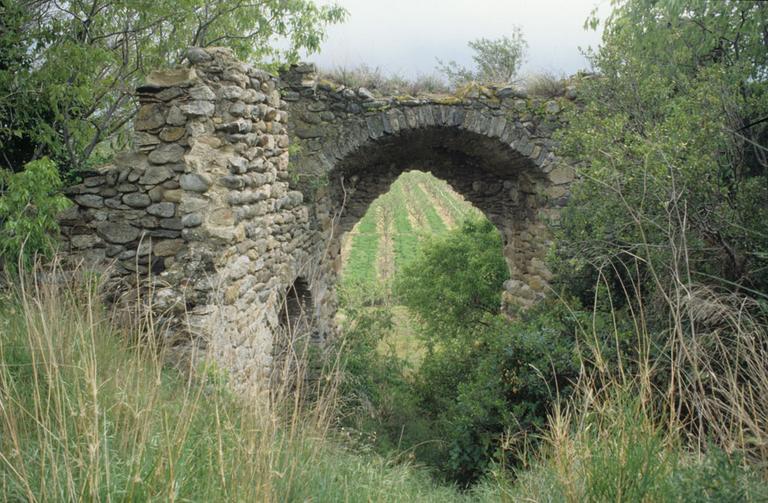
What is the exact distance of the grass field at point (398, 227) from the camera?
22128 mm

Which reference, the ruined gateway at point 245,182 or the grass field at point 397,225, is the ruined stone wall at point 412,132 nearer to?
the ruined gateway at point 245,182

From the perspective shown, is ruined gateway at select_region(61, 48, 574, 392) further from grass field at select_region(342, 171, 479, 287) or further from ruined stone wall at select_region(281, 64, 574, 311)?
grass field at select_region(342, 171, 479, 287)

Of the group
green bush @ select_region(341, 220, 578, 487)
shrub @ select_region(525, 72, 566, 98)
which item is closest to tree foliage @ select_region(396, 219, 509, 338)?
green bush @ select_region(341, 220, 578, 487)

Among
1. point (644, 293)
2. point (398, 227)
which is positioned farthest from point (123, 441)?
point (398, 227)

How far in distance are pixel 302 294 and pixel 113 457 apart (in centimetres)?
523

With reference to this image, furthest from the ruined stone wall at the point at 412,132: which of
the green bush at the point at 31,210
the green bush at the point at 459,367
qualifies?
the green bush at the point at 31,210

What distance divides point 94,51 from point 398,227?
2344 centimetres

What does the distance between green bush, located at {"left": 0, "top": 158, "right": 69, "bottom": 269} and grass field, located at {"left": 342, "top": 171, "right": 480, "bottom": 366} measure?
1100 centimetres

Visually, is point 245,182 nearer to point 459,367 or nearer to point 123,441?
point 123,441

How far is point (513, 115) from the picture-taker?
7.98 metres

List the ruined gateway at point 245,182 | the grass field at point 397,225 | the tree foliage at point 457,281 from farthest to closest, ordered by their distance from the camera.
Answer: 1. the grass field at point 397,225
2. the tree foliage at point 457,281
3. the ruined gateway at point 245,182

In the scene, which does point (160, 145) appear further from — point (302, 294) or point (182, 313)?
point (302, 294)

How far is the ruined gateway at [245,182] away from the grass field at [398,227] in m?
7.53

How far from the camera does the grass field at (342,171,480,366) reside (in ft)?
72.6
